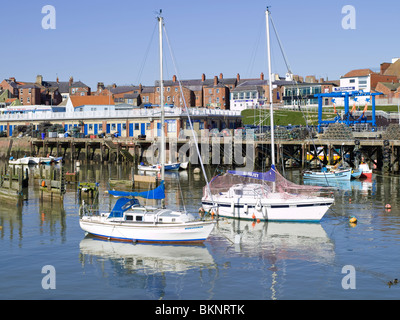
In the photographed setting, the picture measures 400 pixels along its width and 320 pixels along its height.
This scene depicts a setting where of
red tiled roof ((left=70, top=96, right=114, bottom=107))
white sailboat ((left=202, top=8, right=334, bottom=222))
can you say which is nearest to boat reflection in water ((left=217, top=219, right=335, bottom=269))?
white sailboat ((left=202, top=8, right=334, bottom=222))

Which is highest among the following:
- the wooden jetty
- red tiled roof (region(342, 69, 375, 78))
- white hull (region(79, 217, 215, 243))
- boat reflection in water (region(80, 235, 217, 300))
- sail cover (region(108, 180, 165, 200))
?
red tiled roof (region(342, 69, 375, 78))

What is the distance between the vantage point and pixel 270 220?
3488 centimetres

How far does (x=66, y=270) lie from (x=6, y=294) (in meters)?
3.59

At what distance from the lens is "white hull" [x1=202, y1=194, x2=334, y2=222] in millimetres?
34156

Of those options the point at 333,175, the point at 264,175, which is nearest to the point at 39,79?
the point at 333,175

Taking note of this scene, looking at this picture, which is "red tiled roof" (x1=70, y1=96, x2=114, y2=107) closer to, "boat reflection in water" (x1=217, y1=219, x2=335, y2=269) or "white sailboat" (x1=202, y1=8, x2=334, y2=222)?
"white sailboat" (x1=202, y1=8, x2=334, y2=222)

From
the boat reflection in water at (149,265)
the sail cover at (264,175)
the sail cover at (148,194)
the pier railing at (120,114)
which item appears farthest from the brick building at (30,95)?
the boat reflection in water at (149,265)

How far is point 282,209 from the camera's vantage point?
3447 centimetres

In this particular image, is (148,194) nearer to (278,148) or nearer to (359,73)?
(278,148)

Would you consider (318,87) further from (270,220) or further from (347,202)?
(270,220)

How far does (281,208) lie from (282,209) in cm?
Answer: 9

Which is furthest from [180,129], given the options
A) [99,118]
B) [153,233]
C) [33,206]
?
[153,233]
